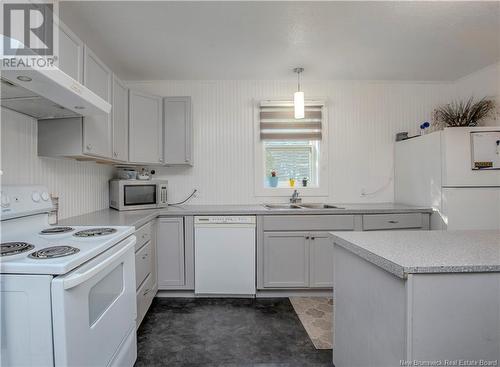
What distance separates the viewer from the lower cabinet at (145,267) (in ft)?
6.20

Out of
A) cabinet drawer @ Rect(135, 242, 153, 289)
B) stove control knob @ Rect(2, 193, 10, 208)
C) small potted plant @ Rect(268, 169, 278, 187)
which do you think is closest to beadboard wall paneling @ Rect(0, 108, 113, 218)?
stove control knob @ Rect(2, 193, 10, 208)

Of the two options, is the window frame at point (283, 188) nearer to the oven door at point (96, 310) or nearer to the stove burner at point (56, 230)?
the oven door at point (96, 310)

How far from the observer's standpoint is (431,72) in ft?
9.27

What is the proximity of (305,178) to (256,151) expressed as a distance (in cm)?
72

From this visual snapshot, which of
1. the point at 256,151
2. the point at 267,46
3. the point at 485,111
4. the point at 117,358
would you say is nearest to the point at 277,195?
the point at 256,151

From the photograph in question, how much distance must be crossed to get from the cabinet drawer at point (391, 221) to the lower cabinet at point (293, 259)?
0.47m

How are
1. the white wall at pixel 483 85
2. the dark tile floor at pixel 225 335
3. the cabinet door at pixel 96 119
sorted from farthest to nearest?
the white wall at pixel 483 85, the cabinet door at pixel 96 119, the dark tile floor at pixel 225 335

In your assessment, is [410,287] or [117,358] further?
[117,358]

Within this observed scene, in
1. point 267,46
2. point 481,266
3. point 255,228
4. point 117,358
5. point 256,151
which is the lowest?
point 117,358

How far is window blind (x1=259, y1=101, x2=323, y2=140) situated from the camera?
3006mm

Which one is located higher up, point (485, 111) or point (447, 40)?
point (447, 40)

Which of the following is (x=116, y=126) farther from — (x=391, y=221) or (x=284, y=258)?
(x=391, y=221)

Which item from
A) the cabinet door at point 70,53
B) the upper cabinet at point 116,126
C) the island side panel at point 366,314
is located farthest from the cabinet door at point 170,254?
the island side panel at point 366,314

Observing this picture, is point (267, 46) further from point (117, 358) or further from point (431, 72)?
point (117, 358)
